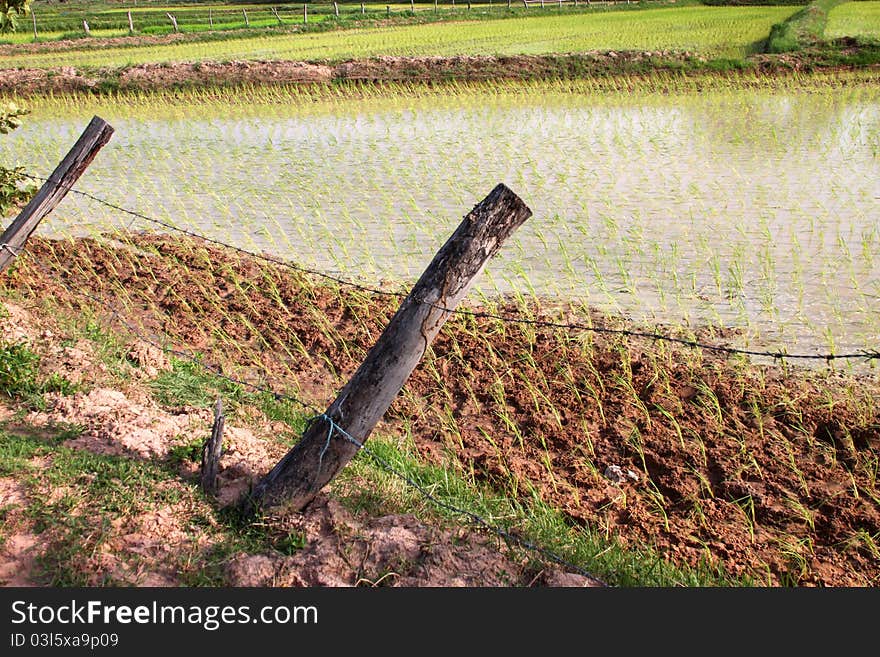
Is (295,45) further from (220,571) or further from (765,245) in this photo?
(220,571)

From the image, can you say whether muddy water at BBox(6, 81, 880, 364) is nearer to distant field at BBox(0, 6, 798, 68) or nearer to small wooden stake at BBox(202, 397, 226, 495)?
small wooden stake at BBox(202, 397, 226, 495)

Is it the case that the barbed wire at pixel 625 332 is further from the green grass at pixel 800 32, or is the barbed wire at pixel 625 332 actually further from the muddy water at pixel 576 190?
the green grass at pixel 800 32

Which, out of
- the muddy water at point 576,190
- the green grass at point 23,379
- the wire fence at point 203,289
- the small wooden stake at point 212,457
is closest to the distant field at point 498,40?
the muddy water at point 576,190

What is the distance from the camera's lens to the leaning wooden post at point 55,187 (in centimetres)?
439

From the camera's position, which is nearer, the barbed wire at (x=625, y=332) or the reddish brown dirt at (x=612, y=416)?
the barbed wire at (x=625, y=332)

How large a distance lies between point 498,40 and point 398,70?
4575 mm

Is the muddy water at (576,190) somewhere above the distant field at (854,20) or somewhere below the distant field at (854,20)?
above

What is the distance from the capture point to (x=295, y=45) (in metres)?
19.4

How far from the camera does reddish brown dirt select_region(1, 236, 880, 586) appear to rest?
10.5 feet

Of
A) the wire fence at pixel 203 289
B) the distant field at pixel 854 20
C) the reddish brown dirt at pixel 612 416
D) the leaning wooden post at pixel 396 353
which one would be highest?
the leaning wooden post at pixel 396 353

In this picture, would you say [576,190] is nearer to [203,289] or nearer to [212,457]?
[203,289]

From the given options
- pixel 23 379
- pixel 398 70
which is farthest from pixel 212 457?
pixel 398 70

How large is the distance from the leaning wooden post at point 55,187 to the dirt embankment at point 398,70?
34.4 feet

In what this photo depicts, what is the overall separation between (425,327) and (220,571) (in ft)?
3.26
